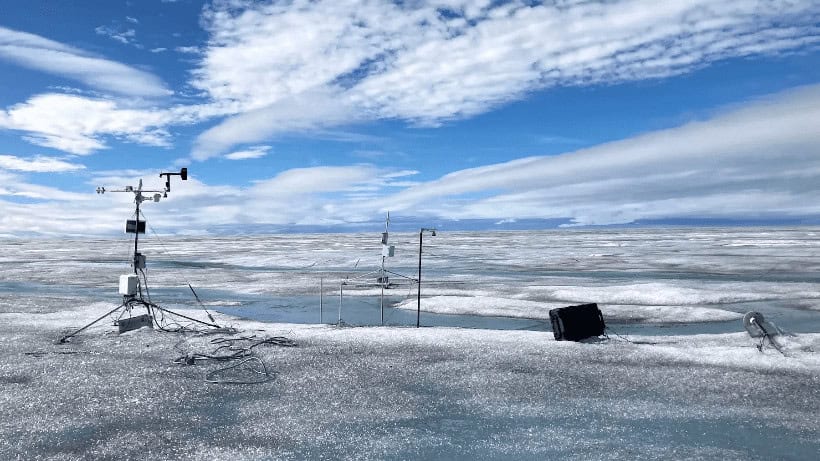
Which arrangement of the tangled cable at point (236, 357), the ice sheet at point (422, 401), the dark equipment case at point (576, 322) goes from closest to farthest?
1. the ice sheet at point (422, 401)
2. the tangled cable at point (236, 357)
3. the dark equipment case at point (576, 322)

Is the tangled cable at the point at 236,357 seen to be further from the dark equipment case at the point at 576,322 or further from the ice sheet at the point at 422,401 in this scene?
the dark equipment case at the point at 576,322

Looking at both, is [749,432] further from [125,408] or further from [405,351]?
[125,408]

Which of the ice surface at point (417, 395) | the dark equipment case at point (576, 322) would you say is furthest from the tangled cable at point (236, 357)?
the dark equipment case at point (576, 322)

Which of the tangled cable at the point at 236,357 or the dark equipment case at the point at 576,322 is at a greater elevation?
the dark equipment case at the point at 576,322

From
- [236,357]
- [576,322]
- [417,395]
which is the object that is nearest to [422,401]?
[417,395]

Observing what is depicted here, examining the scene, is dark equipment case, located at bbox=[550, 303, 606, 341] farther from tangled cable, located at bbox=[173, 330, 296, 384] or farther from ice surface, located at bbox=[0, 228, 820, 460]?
tangled cable, located at bbox=[173, 330, 296, 384]

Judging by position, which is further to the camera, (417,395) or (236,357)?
(236,357)

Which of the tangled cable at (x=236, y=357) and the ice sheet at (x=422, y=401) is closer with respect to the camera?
the ice sheet at (x=422, y=401)

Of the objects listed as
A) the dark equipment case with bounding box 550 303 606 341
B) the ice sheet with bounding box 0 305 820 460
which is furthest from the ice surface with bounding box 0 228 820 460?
the dark equipment case with bounding box 550 303 606 341

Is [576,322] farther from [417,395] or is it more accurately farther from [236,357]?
[236,357]

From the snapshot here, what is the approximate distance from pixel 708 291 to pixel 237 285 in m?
22.0

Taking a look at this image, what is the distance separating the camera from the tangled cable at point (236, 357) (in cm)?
1076

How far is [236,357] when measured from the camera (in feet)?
39.3

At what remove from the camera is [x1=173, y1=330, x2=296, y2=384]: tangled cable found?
10.8 m
